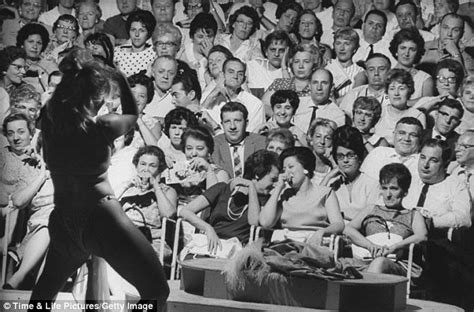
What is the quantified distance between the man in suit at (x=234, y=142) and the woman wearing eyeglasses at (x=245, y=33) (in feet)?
1.21

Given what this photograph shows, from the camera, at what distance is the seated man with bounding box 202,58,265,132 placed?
656 cm

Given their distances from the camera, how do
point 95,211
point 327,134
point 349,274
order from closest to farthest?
1. point 349,274
2. point 95,211
3. point 327,134

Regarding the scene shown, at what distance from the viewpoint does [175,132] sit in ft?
21.4

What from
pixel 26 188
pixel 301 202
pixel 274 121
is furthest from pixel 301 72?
pixel 26 188

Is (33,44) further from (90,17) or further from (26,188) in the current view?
(26,188)

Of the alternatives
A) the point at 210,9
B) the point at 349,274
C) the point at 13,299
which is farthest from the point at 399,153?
the point at 13,299

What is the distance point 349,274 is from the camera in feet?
17.9

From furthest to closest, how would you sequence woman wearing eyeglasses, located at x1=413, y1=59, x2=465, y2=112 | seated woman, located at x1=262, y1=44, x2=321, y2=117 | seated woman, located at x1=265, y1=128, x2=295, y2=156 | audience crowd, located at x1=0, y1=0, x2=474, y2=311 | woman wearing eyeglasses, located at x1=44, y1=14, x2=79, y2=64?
woman wearing eyeglasses, located at x1=44, y1=14, x2=79, y2=64 < seated woman, located at x1=262, y1=44, x2=321, y2=117 < seated woman, located at x1=265, y1=128, x2=295, y2=156 < woman wearing eyeglasses, located at x1=413, y1=59, x2=465, y2=112 < audience crowd, located at x1=0, y1=0, x2=474, y2=311

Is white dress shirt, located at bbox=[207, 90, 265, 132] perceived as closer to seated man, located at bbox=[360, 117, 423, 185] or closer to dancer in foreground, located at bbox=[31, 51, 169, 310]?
dancer in foreground, located at bbox=[31, 51, 169, 310]

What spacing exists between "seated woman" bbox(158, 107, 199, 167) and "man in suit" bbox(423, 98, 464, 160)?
60.9 inches

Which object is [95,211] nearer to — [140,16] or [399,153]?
[140,16]

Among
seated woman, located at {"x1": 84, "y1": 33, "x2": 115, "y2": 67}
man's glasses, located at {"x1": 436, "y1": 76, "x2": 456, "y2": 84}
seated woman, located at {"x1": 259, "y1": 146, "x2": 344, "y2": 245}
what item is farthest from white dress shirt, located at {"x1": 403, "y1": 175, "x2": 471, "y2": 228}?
seated woman, located at {"x1": 84, "y1": 33, "x2": 115, "y2": 67}

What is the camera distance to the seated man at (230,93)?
656 centimetres

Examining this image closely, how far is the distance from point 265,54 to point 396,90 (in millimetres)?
921
